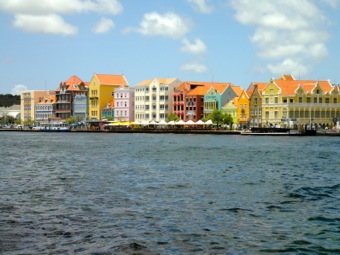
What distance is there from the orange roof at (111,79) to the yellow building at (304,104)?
62.9 m

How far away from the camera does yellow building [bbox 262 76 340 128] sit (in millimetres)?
126375

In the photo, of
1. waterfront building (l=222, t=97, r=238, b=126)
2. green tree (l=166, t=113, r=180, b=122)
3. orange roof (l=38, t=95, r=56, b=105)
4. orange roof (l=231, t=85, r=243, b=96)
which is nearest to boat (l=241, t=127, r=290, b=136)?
waterfront building (l=222, t=97, r=238, b=126)

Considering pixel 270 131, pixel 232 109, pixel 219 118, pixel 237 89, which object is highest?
pixel 237 89

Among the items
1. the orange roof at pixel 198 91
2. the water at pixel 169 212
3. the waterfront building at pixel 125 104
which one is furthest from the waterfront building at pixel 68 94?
the water at pixel 169 212

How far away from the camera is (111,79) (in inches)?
7195

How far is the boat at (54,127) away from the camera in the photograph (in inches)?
6897

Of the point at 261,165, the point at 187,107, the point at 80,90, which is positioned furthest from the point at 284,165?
the point at 80,90

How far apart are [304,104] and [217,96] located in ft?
84.9

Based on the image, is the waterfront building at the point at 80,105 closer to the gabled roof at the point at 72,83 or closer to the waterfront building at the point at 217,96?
the gabled roof at the point at 72,83

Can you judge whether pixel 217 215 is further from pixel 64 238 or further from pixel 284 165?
pixel 284 165

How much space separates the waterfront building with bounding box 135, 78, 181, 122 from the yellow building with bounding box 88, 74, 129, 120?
13.1 metres

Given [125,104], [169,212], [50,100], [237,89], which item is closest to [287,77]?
[237,89]

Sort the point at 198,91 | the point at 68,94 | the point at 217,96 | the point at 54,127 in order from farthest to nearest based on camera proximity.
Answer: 1. the point at 68,94
2. the point at 54,127
3. the point at 198,91
4. the point at 217,96

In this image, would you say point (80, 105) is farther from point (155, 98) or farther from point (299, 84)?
point (299, 84)
